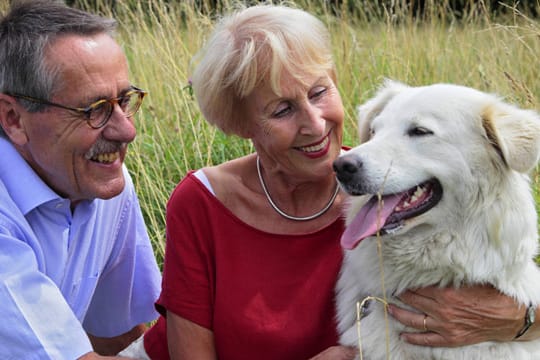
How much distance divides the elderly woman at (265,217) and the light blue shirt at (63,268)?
1.00ft

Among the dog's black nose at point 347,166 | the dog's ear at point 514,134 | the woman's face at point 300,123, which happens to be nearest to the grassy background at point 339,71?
the woman's face at point 300,123

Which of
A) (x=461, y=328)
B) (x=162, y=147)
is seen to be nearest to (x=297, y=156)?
(x=461, y=328)

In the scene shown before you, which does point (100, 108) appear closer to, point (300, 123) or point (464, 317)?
point (300, 123)

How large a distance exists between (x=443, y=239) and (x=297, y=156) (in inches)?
23.1

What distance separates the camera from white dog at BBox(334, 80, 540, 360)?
223cm

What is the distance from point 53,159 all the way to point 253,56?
78cm

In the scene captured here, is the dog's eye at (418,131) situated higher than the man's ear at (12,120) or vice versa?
the man's ear at (12,120)

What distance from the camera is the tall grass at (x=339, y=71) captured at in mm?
4211

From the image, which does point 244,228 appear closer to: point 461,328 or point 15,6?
point 461,328

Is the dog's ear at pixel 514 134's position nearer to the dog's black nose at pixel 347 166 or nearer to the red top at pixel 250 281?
the dog's black nose at pixel 347 166

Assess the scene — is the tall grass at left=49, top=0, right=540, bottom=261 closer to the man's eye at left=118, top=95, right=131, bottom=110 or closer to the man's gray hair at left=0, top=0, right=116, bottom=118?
the man's eye at left=118, top=95, right=131, bottom=110

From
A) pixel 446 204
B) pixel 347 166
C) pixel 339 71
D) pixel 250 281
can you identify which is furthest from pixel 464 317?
pixel 339 71

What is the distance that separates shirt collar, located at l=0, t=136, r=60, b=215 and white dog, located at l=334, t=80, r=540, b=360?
3.28 feet

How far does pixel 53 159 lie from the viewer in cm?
245
